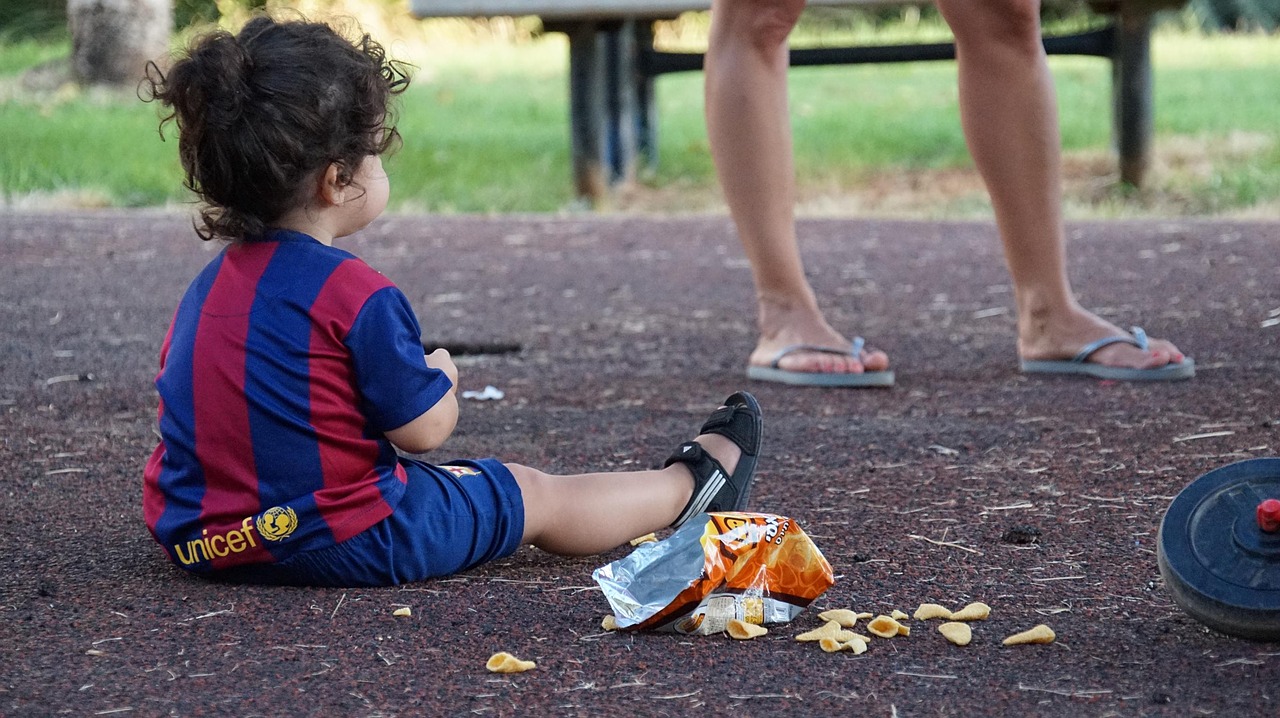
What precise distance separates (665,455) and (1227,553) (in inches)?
48.7

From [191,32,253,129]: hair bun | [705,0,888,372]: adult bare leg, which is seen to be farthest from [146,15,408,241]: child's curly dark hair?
[705,0,888,372]: adult bare leg

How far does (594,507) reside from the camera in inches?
87.4

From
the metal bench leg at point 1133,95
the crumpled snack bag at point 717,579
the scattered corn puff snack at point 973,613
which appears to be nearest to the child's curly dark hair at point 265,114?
the crumpled snack bag at point 717,579

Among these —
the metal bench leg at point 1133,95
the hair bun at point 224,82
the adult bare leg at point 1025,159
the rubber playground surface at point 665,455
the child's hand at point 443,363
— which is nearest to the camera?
the rubber playground surface at point 665,455

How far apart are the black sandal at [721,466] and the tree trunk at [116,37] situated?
882 cm

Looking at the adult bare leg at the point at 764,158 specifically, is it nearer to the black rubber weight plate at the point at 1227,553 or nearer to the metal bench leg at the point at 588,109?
the black rubber weight plate at the point at 1227,553

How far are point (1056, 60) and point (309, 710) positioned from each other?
496 inches

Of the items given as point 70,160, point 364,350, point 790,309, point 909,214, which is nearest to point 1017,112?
point 790,309

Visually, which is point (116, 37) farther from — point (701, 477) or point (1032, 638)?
point (1032, 638)

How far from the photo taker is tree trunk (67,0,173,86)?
10.4 meters

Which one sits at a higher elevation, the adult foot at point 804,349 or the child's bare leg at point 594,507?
the child's bare leg at point 594,507

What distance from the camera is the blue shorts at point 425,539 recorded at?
2.06 meters

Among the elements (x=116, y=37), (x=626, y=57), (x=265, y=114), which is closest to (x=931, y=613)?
(x=265, y=114)

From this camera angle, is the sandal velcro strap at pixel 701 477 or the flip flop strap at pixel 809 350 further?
the flip flop strap at pixel 809 350
